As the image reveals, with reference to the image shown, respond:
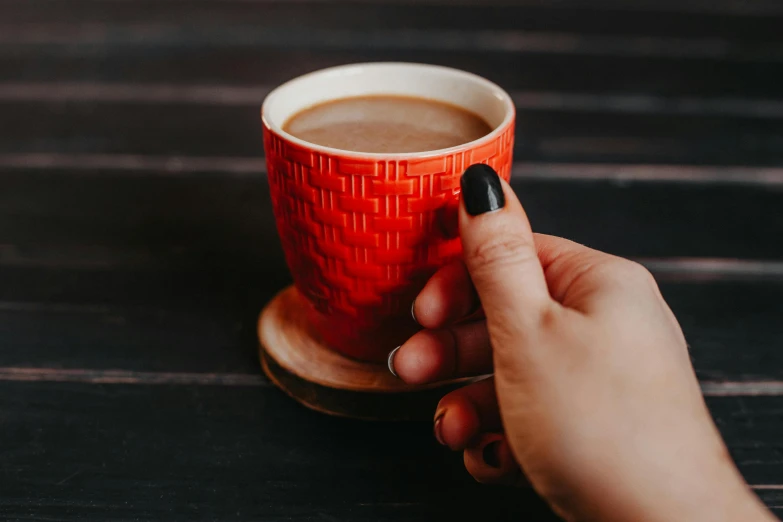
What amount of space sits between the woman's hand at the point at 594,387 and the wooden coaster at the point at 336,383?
0.10 metres

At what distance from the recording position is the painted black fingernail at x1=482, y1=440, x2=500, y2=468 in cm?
47

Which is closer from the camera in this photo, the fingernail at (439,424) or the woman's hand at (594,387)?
the woman's hand at (594,387)

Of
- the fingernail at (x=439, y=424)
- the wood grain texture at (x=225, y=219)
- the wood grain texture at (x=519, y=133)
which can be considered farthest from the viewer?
the wood grain texture at (x=519, y=133)

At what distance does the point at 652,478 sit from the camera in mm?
373

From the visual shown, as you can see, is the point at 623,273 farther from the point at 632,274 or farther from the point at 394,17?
the point at 394,17

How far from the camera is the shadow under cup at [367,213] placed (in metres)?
0.46

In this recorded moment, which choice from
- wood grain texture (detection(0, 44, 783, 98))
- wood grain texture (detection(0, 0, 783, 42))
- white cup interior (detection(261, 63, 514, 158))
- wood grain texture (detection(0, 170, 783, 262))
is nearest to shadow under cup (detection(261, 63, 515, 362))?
white cup interior (detection(261, 63, 514, 158))

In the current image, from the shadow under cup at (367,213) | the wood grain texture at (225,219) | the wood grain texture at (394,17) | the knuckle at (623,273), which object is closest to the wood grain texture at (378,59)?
the wood grain texture at (394,17)

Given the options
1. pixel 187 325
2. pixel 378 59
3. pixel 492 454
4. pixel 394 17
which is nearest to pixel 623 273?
pixel 492 454

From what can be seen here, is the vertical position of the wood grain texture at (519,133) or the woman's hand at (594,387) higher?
the woman's hand at (594,387)

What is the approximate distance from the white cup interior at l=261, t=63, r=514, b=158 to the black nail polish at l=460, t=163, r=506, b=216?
12cm

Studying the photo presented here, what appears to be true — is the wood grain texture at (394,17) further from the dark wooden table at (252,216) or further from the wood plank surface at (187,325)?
the wood plank surface at (187,325)

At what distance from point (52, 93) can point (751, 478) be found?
1065 millimetres

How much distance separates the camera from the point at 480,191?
432 millimetres
